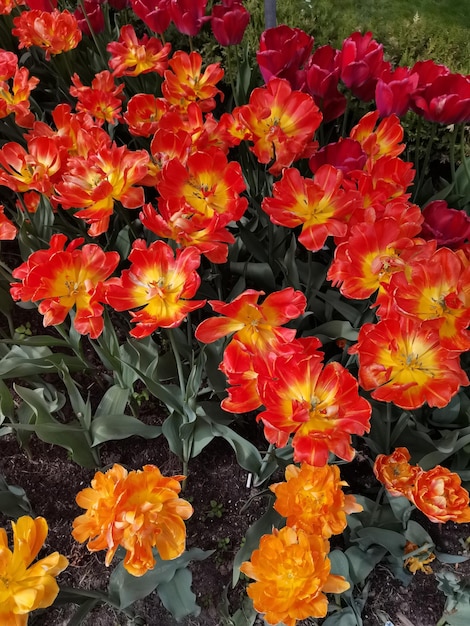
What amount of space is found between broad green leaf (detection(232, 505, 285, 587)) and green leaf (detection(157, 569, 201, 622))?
99 millimetres

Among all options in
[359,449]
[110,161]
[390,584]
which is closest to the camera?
[110,161]

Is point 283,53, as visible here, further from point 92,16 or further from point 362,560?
point 362,560

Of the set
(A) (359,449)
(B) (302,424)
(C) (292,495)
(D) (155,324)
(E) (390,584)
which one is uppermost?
(D) (155,324)

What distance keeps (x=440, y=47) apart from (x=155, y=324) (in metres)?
1.83

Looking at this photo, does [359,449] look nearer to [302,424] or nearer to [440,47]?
[302,424]

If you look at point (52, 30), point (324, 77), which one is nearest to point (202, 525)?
point (324, 77)

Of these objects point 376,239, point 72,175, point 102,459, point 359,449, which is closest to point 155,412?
point 102,459

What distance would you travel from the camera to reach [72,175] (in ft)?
4.00

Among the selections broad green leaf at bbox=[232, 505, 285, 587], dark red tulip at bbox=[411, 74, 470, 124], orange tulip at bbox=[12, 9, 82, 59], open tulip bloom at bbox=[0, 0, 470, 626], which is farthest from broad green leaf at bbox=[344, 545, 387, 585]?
orange tulip at bbox=[12, 9, 82, 59]

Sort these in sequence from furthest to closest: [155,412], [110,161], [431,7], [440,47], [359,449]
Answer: [431,7] < [440,47] < [155,412] < [359,449] < [110,161]

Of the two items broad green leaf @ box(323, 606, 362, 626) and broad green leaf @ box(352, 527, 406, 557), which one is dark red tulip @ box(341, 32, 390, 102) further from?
broad green leaf @ box(323, 606, 362, 626)

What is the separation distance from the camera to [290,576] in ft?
3.26

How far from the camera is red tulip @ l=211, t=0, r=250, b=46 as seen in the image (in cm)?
154

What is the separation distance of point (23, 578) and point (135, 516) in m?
0.20
